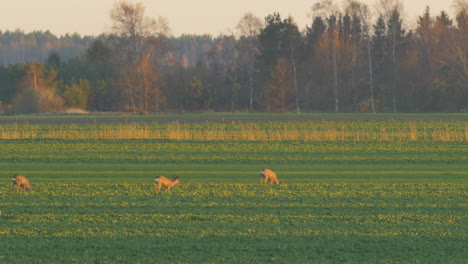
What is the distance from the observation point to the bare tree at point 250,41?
79.4m

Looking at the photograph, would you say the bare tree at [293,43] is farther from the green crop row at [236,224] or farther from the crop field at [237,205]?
the green crop row at [236,224]

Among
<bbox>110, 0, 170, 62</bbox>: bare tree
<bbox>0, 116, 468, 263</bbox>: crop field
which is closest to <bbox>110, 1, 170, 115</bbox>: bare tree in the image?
<bbox>110, 0, 170, 62</bbox>: bare tree

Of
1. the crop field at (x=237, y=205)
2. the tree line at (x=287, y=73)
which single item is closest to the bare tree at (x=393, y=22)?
the tree line at (x=287, y=73)

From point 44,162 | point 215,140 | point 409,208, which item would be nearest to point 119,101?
point 215,140

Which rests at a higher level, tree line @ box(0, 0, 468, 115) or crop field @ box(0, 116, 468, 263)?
tree line @ box(0, 0, 468, 115)

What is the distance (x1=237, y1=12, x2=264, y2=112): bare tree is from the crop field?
4863cm

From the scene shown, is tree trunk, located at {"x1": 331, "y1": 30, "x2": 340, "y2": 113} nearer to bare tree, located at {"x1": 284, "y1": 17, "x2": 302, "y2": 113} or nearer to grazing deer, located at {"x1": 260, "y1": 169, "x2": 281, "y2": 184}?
bare tree, located at {"x1": 284, "y1": 17, "x2": 302, "y2": 113}

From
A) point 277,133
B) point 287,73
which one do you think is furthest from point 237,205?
point 287,73

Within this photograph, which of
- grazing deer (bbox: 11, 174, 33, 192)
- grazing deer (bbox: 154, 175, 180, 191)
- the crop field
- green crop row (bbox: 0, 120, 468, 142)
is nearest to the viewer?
the crop field

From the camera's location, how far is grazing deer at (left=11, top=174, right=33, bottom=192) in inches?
659

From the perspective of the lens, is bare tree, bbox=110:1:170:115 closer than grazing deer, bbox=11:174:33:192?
No

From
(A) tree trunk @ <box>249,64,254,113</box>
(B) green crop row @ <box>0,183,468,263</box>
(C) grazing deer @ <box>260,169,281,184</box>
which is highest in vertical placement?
(A) tree trunk @ <box>249,64,254,113</box>

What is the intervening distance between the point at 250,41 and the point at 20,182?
6615cm

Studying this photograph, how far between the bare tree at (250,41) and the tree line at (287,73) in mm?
121
